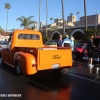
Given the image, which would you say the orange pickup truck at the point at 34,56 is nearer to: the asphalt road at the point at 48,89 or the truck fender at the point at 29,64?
the truck fender at the point at 29,64

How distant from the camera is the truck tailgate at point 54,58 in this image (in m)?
7.11

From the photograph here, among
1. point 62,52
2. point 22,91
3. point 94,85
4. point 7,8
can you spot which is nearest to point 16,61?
point 62,52

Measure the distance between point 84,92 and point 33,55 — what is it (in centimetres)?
245

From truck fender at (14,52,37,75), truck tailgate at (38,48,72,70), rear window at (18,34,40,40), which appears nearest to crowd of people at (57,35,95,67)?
rear window at (18,34,40,40)

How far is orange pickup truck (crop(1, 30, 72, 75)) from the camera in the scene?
7.01 meters

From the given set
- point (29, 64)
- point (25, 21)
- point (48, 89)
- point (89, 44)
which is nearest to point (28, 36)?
point (29, 64)

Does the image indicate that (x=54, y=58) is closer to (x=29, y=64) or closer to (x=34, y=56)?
(x=34, y=56)

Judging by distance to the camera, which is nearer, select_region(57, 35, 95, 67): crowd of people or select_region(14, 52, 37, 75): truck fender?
select_region(14, 52, 37, 75): truck fender

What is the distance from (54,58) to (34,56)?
87 centimetres

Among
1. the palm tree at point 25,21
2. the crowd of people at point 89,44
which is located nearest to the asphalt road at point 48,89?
the crowd of people at point 89,44

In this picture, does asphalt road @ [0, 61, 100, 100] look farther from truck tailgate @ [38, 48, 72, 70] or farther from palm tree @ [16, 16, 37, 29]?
palm tree @ [16, 16, 37, 29]

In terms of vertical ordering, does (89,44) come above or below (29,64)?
above

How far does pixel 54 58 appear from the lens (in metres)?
7.51

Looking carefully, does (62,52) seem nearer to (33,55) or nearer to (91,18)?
(33,55)
